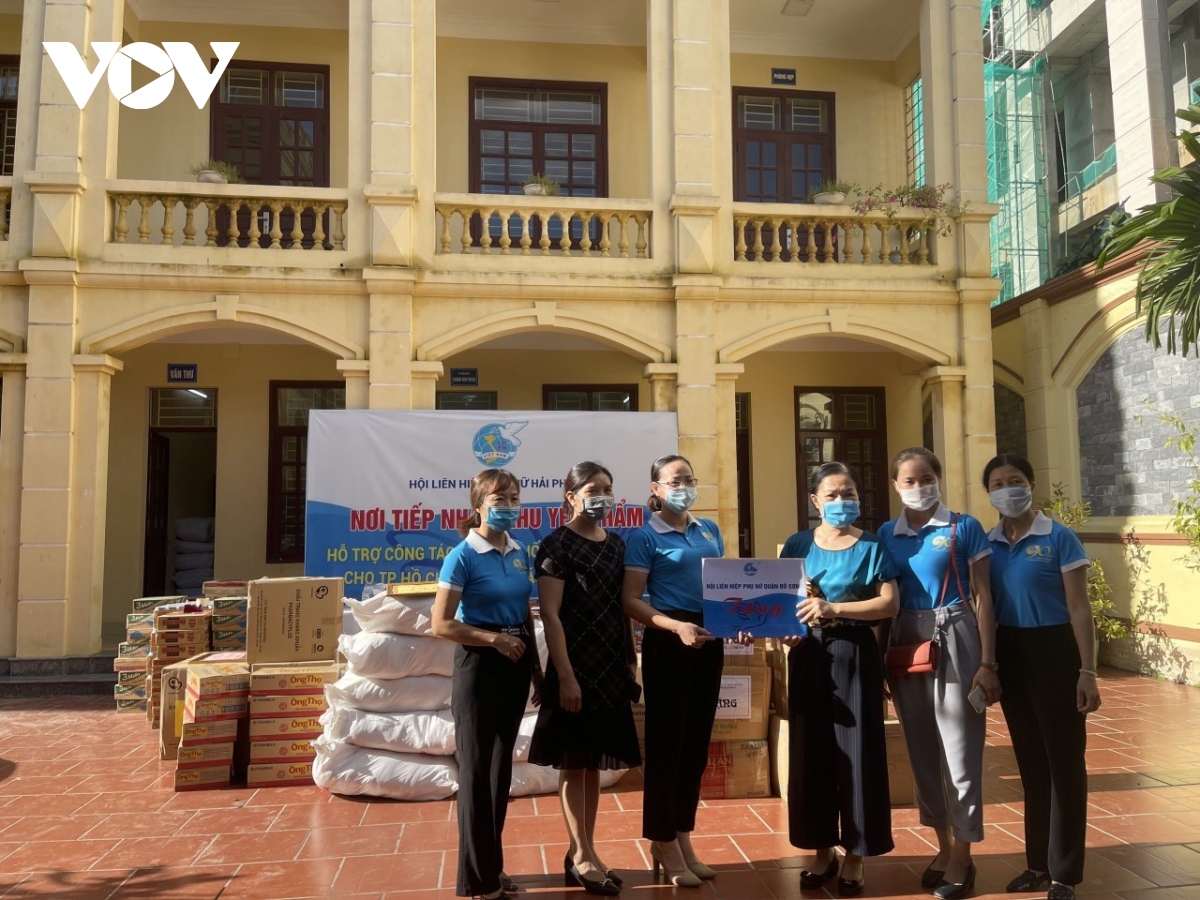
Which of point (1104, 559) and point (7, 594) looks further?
point (1104, 559)

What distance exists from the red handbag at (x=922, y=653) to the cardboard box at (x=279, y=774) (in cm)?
370

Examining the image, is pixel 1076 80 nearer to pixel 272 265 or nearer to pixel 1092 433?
pixel 1092 433

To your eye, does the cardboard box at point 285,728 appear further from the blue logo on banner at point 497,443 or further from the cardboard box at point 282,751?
the blue logo on banner at point 497,443

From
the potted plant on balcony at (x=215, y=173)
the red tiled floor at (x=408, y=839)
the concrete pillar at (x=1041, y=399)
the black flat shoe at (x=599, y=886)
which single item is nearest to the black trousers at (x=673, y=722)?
the black flat shoe at (x=599, y=886)

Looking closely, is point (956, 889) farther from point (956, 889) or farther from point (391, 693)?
point (391, 693)

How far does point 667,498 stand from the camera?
3.80 m

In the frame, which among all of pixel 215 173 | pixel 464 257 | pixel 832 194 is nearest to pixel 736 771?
pixel 464 257

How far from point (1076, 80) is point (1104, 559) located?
1099 cm

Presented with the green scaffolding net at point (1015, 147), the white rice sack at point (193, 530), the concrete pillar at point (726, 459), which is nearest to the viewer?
the concrete pillar at point (726, 459)

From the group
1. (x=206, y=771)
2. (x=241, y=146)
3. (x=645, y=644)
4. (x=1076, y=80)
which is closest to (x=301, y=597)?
(x=206, y=771)

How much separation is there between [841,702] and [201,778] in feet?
13.1

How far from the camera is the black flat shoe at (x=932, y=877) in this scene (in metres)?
3.80

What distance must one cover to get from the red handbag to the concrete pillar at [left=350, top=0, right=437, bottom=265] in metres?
6.64

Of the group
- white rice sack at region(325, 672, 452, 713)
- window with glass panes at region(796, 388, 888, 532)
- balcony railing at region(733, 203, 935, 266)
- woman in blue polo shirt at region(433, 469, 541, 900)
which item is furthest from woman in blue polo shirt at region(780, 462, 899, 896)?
window with glass panes at region(796, 388, 888, 532)
